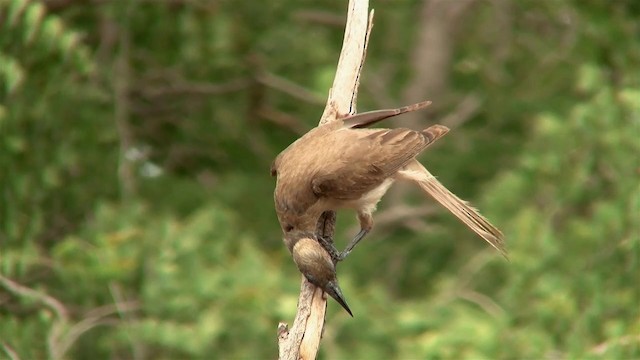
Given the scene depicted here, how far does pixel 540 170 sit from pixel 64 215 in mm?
3557

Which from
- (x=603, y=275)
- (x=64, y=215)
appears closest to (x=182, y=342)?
(x=64, y=215)

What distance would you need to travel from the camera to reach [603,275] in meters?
9.27

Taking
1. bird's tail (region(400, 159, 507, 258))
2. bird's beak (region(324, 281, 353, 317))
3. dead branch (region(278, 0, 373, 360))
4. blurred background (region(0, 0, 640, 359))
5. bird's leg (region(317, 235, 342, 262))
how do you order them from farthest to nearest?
blurred background (region(0, 0, 640, 359)) < bird's tail (region(400, 159, 507, 258)) < bird's leg (region(317, 235, 342, 262)) < bird's beak (region(324, 281, 353, 317)) < dead branch (region(278, 0, 373, 360))

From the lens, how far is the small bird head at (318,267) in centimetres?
645

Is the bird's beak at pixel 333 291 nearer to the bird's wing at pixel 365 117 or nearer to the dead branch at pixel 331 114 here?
the dead branch at pixel 331 114

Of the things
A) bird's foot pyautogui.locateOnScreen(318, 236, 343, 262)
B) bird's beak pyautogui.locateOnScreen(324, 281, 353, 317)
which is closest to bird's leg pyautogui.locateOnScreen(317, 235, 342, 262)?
bird's foot pyautogui.locateOnScreen(318, 236, 343, 262)

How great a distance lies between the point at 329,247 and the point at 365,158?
61 centimetres

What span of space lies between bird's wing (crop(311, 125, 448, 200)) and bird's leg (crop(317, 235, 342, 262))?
24cm

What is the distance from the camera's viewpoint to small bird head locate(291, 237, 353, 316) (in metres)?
6.45

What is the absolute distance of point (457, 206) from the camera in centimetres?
777

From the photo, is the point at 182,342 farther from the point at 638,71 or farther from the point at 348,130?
the point at 638,71

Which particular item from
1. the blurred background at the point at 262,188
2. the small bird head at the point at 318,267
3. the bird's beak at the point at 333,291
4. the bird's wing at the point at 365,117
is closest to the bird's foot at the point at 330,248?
the small bird head at the point at 318,267

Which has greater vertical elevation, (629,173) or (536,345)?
(629,173)

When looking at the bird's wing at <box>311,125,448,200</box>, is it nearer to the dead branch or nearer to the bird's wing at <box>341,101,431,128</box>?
the bird's wing at <box>341,101,431,128</box>
